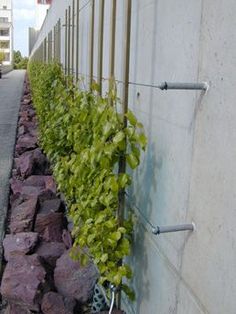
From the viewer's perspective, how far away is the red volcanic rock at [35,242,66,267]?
11.9 feet

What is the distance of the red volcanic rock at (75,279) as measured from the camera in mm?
3143

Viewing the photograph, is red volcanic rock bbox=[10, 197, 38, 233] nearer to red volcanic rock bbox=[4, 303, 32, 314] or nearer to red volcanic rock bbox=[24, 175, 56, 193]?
red volcanic rock bbox=[24, 175, 56, 193]

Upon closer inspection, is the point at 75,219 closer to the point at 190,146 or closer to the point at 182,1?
the point at 190,146

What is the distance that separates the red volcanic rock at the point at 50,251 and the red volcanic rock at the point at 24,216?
1.19 ft

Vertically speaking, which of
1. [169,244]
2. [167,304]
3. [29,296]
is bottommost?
[29,296]

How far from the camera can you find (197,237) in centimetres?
177

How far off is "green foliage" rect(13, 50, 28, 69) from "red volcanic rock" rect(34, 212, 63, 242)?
71.7 meters

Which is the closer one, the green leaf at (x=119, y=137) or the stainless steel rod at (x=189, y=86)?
the stainless steel rod at (x=189, y=86)

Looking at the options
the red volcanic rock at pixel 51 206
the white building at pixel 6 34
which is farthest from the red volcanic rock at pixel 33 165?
the white building at pixel 6 34

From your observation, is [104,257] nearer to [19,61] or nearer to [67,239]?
[67,239]

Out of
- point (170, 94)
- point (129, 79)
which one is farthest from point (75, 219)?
point (170, 94)

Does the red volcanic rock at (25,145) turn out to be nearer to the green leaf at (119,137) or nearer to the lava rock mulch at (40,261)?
the lava rock mulch at (40,261)

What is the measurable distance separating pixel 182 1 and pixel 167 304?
4.22ft

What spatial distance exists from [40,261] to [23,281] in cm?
30
